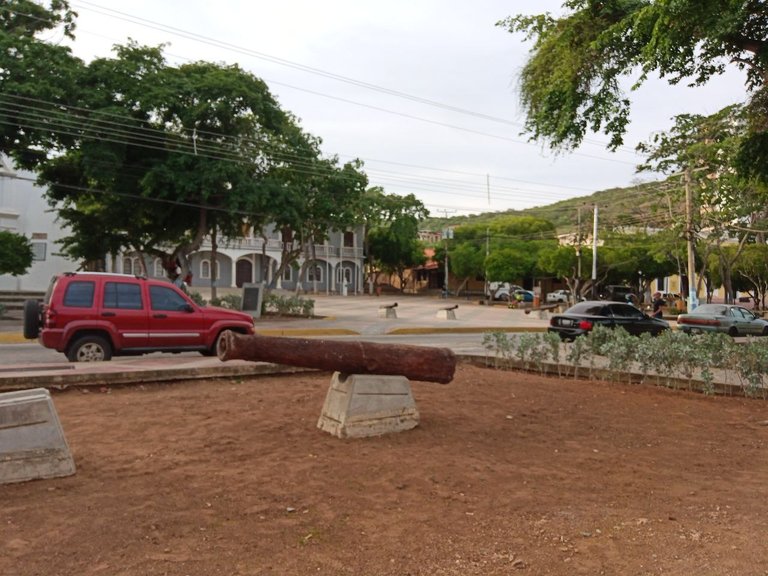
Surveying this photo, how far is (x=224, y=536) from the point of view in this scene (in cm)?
360

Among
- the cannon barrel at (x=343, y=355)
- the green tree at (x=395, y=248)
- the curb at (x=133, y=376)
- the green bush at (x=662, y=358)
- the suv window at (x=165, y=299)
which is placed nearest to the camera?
the cannon barrel at (x=343, y=355)

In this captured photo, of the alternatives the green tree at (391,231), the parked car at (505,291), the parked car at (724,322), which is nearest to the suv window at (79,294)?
the parked car at (724,322)

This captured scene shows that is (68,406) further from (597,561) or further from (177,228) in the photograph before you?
(177,228)

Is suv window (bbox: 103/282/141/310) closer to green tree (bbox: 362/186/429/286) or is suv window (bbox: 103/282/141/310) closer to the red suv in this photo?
the red suv

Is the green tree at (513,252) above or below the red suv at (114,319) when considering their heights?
above

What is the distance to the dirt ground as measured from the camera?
341cm

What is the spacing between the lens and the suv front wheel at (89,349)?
34.6 feet

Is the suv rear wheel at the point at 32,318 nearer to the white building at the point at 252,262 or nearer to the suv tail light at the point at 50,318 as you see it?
the suv tail light at the point at 50,318

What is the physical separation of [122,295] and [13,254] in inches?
537

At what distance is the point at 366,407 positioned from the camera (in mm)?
5863

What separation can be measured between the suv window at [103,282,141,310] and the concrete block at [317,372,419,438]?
20.4 feet

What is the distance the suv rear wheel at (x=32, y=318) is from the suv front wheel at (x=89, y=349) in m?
0.73

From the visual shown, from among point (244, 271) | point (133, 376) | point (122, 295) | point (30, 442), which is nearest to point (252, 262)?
point (244, 271)

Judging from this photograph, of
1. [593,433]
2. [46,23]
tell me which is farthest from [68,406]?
[46,23]
